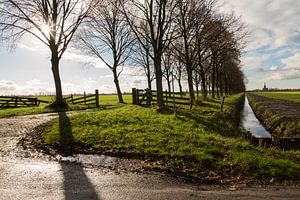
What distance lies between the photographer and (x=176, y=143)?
401 inches

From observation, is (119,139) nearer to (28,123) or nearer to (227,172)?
(227,172)

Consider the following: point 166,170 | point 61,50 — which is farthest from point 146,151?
point 61,50

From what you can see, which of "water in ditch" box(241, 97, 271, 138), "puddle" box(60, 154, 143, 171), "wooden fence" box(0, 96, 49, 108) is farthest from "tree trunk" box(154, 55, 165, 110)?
"wooden fence" box(0, 96, 49, 108)

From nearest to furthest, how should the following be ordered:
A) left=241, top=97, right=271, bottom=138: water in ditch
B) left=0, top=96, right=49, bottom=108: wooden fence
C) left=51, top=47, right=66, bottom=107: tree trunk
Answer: left=241, top=97, right=271, bottom=138: water in ditch
left=51, top=47, right=66, bottom=107: tree trunk
left=0, top=96, right=49, bottom=108: wooden fence

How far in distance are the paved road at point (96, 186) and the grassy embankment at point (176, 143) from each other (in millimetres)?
1244

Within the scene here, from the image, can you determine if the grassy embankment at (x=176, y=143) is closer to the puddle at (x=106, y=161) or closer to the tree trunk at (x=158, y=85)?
the puddle at (x=106, y=161)

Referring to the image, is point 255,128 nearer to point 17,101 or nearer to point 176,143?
point 176,143

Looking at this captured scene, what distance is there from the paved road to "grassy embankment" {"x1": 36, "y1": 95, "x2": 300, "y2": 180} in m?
1.24

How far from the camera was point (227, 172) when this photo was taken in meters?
7.74

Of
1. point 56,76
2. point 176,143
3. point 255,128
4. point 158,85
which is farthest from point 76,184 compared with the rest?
point 56,76

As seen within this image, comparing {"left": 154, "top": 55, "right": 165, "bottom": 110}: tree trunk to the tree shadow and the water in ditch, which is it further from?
the tree shadow

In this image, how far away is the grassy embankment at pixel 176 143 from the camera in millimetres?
7918

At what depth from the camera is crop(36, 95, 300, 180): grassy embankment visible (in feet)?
26.0

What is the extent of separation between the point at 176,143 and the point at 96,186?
14.0 ft
